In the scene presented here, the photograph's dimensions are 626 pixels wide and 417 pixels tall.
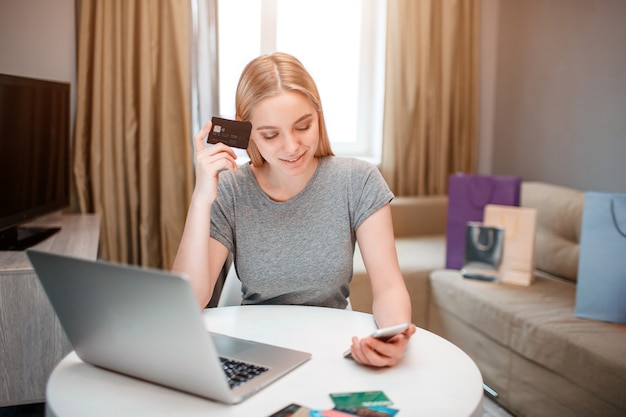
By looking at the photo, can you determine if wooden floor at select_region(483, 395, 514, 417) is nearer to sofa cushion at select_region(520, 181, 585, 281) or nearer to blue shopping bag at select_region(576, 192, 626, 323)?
blue shopping bag at select_region(576, 192, 626, 323)

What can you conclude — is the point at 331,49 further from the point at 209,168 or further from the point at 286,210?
the point at 209,168

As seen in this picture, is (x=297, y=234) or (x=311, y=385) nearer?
(x=311, y=385)

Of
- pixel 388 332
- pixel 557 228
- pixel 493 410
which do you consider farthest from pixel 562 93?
pixel 388 332

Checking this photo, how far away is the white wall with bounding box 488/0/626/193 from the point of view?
9.69 ft

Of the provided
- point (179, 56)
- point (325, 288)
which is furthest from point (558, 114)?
point (325, 288)

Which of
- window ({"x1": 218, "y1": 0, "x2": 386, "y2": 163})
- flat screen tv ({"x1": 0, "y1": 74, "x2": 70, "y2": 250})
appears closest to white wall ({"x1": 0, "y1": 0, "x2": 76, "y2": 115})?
flat screen tv ({"x1": 0, "y1": 74, "x2": 70, "y2": 250})

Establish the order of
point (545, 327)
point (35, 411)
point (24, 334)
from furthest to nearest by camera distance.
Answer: point (35, 411), point (545, 327), point (24, 334)

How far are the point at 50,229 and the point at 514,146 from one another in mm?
2646

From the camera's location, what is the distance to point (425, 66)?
3.68 m

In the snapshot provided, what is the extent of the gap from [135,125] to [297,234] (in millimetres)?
1806

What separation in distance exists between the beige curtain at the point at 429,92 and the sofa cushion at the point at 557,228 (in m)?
0.89

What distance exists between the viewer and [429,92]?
12.3 feet

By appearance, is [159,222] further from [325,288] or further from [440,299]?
[325,288]

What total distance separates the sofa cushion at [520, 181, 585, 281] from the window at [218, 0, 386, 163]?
1172 mm
